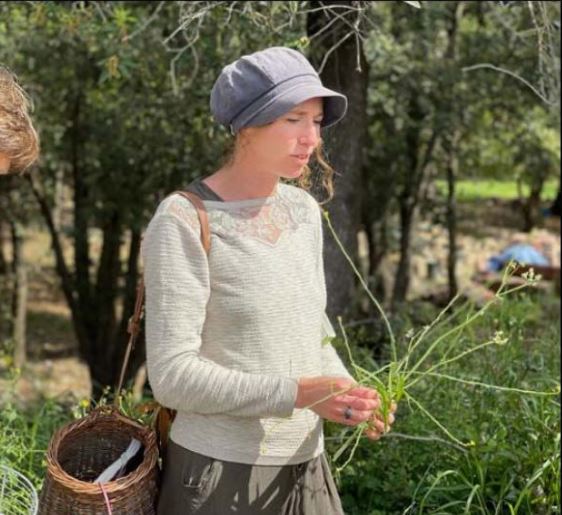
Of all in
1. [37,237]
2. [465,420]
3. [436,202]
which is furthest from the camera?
[37,237]

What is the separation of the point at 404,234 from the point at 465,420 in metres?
6.92

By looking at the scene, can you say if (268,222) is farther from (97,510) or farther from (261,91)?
(97,510)

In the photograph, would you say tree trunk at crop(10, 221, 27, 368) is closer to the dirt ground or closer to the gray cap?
the dirt ground

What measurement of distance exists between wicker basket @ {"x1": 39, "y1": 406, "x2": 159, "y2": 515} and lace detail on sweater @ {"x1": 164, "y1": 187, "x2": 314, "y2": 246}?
52cm

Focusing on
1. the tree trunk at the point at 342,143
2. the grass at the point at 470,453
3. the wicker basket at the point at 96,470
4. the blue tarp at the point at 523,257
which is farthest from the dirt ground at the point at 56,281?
the wicker basket at the point at 96,470

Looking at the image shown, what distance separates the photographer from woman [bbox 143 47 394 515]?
6.02ft

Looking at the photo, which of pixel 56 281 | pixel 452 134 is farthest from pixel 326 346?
pixel 56 281

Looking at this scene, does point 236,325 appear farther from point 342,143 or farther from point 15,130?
point 342,143

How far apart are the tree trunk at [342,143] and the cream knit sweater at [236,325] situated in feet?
6.63

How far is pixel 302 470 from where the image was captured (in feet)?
6.70

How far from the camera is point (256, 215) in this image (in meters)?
1.98

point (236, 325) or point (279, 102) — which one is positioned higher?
point (279, 102)

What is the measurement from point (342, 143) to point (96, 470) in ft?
7.64

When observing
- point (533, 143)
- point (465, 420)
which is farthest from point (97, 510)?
point (533, 143)
